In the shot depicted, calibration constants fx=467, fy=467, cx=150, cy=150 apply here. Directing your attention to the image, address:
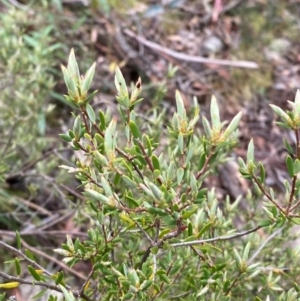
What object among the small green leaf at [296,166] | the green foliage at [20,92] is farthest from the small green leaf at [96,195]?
the green foliage at [20,92]

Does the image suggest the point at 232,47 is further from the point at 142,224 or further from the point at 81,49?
the point at 142,224

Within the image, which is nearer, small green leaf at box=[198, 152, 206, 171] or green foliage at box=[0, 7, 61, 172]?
small green leaf at box=[198, 152, 206, 171]

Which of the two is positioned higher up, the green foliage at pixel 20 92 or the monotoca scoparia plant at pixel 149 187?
the monotoca scoparia plant at pixel 149 187

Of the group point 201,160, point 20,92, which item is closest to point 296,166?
point 201,160

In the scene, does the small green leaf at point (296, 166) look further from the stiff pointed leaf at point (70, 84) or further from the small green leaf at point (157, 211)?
the stiff pointed leaf at point (70, 84)

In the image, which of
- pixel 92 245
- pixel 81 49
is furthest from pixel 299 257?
pixel 81 49

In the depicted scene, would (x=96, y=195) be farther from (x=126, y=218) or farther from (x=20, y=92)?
(x=20, y=92)

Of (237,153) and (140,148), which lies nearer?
(140,148)

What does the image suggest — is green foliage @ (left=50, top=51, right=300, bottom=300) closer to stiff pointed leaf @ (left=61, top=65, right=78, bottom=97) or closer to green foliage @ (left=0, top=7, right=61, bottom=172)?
stiff pointed leaf @ (left=61, top=65, right=78, bottom=97)

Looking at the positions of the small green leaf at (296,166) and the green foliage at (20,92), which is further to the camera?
the green foliage at (20,92)

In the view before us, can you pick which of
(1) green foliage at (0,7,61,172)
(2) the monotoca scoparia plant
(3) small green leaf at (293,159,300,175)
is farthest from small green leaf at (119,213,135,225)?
(1) green foliage at (0,7,61,172)

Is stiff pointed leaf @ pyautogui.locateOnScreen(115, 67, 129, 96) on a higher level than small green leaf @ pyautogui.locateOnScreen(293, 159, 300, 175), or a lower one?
higher
